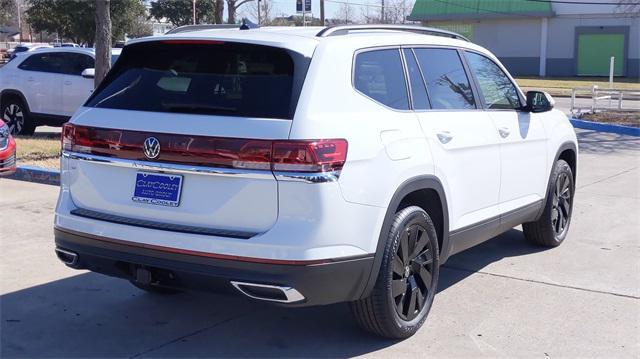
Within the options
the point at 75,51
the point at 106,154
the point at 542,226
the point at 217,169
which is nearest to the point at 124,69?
the point at 106,154

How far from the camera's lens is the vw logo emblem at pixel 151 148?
166 inches

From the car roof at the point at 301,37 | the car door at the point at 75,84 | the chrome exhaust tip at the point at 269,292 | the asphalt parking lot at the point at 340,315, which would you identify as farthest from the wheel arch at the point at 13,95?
the chrome exhaust tip at the point at 269,292

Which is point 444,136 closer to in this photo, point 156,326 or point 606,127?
point 156,326

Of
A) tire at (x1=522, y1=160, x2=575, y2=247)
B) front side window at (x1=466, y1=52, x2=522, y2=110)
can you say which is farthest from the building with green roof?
front side window at (x1=466, y1=52, x2=522, y2=110)

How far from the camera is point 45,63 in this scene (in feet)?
48.3

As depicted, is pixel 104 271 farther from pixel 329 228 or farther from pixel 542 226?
pixel 542 226

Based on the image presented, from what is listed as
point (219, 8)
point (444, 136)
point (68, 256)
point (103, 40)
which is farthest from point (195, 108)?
point (219, 8)

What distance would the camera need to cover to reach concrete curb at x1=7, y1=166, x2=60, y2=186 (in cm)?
1013

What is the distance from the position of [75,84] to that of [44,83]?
0.64 metres

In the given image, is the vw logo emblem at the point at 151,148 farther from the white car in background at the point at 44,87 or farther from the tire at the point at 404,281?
the white car in background at the point at 44,87

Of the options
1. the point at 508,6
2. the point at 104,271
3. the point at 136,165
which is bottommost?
the point at 104,271

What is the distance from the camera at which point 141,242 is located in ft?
13.9

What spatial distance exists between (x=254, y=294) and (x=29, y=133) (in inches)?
470

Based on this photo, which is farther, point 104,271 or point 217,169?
point 104,271
